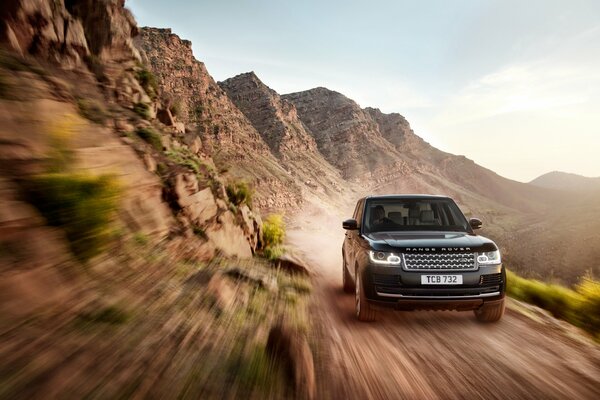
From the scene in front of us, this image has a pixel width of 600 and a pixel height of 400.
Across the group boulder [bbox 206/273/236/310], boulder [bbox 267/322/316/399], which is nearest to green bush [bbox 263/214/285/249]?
boulder [bbox 206/273/236/310]

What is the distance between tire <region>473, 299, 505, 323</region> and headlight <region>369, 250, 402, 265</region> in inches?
49.7

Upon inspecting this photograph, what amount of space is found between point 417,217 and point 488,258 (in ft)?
5.53

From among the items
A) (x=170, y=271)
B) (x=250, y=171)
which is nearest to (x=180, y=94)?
(x=250, y=171)

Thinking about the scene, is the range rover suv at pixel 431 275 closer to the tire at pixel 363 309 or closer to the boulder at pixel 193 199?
the tire at pixel 363 309

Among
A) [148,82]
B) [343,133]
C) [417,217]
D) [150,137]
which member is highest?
[343,133]

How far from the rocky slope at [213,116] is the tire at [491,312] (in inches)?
1251

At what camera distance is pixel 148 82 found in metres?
10.8

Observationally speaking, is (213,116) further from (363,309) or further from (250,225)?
(363,309)

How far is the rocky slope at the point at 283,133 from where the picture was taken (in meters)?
52.2

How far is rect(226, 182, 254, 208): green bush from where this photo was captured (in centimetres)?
1086

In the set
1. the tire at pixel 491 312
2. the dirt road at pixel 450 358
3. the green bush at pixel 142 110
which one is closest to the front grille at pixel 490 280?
the tire at pixel 491 312

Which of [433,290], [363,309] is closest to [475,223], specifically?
[433,290]

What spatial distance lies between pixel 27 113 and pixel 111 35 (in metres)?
7.14

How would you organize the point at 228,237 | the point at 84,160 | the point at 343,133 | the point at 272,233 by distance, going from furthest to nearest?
the point at 343,133, the point at 272,233, the point at 228,237, the point at 84,160
